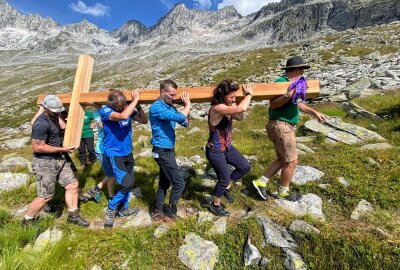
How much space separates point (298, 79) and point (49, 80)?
18963 centimetres

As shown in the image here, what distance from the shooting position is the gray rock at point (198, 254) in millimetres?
4816

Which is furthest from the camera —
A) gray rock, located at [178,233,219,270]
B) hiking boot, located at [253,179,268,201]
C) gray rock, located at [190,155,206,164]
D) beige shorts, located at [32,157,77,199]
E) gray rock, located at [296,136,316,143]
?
gray rock, located at [296,136,316,143]

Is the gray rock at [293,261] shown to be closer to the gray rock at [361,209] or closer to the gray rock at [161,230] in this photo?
the gray rock at [361,209]

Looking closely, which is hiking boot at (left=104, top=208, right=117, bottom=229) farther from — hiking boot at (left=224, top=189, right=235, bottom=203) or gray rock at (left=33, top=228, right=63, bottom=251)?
hiking boot at (left=224, top=189, right=235, bottom=203)

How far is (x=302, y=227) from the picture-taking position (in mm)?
5047

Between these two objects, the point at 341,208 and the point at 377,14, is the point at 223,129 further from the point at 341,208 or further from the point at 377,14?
the point at 377,14

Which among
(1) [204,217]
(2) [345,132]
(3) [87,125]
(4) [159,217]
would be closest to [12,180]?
(3) [87,125]

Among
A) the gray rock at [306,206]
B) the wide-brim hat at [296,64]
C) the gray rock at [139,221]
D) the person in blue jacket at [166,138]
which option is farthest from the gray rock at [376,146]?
the gray rock at [139,221]

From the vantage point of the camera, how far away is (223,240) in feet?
17.0

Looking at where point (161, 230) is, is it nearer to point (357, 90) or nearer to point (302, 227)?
point (302, 227)

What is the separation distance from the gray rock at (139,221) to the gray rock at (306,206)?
2.70 m

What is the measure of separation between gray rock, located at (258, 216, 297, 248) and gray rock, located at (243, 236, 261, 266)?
11.1 inches

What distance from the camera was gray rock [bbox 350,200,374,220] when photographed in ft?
18.0

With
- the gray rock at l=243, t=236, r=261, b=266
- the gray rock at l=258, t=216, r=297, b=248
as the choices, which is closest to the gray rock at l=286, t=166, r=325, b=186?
the gray rock at l=258, t=216, r=297, b=248
